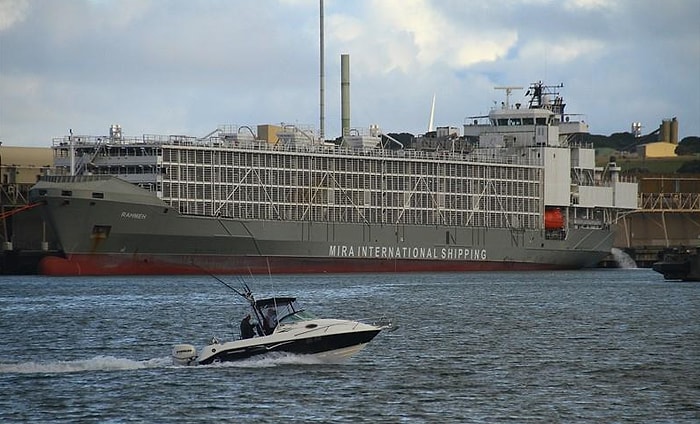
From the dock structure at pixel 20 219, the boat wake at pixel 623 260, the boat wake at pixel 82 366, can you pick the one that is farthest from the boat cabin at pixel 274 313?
the boat wake at pixel 623 260

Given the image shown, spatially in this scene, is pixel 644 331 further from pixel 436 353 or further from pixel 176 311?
pixel 176 311

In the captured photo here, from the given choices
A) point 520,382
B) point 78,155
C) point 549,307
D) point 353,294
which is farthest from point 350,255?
point 520,382

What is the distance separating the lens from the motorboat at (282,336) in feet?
147

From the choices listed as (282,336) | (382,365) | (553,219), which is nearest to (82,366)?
(282,336)

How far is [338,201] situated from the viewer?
128 metres

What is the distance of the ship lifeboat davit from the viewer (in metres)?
142

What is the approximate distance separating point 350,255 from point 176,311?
4985 centimetres

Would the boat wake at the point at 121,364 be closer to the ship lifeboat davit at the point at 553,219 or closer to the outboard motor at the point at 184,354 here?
the outboard motor at the point at 184,354

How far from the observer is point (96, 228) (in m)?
106

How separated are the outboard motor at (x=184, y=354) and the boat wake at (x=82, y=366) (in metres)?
1.59

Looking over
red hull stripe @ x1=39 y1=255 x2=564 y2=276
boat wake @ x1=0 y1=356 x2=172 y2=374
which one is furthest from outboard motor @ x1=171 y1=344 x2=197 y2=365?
red hull stripe @ x1=39 y1=255 x2=564 y2=276

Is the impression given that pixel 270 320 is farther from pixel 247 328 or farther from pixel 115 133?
pixel 115 133

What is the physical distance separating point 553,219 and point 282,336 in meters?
101

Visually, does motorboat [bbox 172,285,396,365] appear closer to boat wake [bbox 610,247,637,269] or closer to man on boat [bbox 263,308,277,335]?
man on boat [bbox 263,308,277,335]
